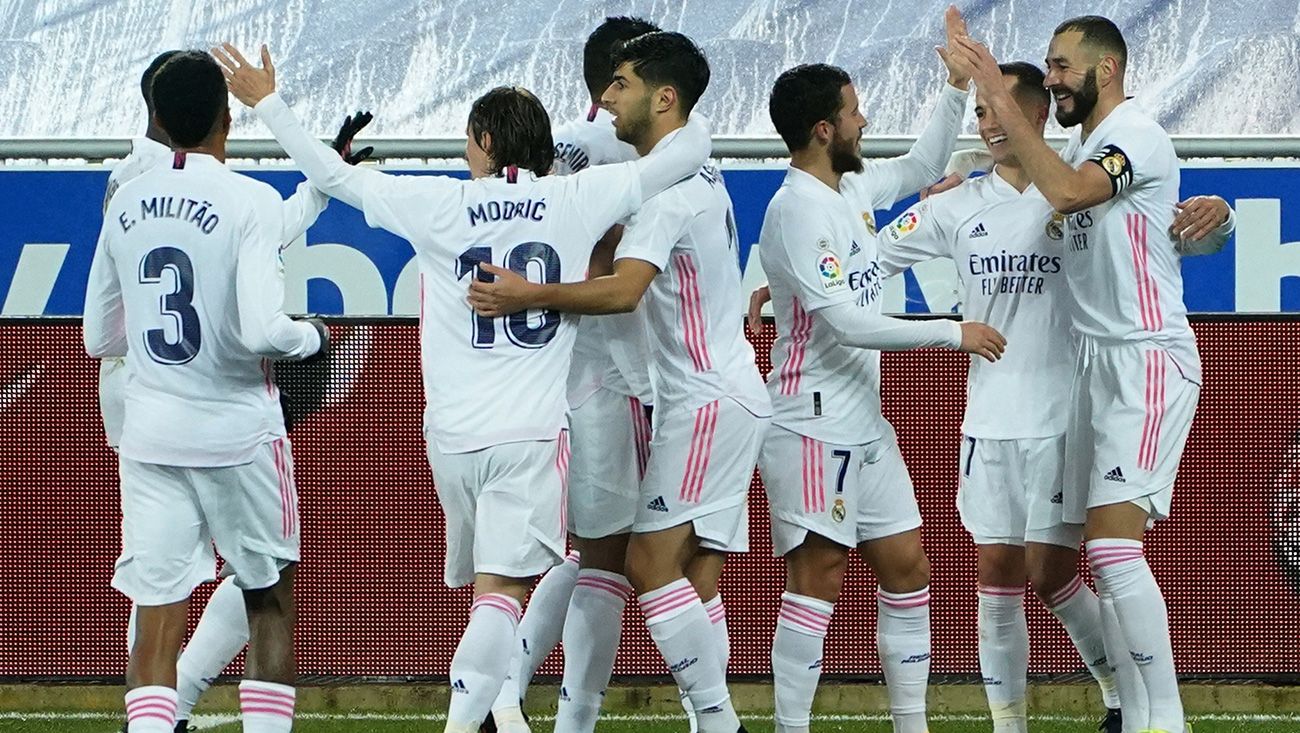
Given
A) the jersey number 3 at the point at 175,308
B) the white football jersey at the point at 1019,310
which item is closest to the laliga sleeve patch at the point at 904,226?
the white football jersey at the point at 1019,310

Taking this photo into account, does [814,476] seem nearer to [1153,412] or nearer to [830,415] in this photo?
[830,415]

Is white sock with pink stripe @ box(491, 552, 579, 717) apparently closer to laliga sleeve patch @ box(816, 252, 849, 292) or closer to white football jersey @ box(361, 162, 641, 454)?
white football jersey @ box(361, 162, 641, 454)

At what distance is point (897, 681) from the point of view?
215 inches

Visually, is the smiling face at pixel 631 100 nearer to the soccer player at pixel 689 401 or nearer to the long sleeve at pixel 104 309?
the soccer player at pixel 689 401

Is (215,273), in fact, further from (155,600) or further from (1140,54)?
(1140,54)

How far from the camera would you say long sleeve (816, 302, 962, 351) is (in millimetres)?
5242

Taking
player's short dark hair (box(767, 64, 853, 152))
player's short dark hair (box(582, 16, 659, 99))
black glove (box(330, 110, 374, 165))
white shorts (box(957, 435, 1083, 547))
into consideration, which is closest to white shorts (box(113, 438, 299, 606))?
black glove (box(330, 110, 374, 165))

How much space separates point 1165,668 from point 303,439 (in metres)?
3.13

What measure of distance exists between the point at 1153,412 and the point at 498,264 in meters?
1.93

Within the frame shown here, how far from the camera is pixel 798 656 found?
5352 mm

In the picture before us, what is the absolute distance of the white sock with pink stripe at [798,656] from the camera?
5.36m

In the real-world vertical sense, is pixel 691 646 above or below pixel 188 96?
below

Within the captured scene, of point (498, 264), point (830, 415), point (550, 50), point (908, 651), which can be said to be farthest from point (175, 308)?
point (550, 50)

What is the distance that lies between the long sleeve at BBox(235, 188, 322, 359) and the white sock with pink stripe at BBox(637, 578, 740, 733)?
3.95 feet
